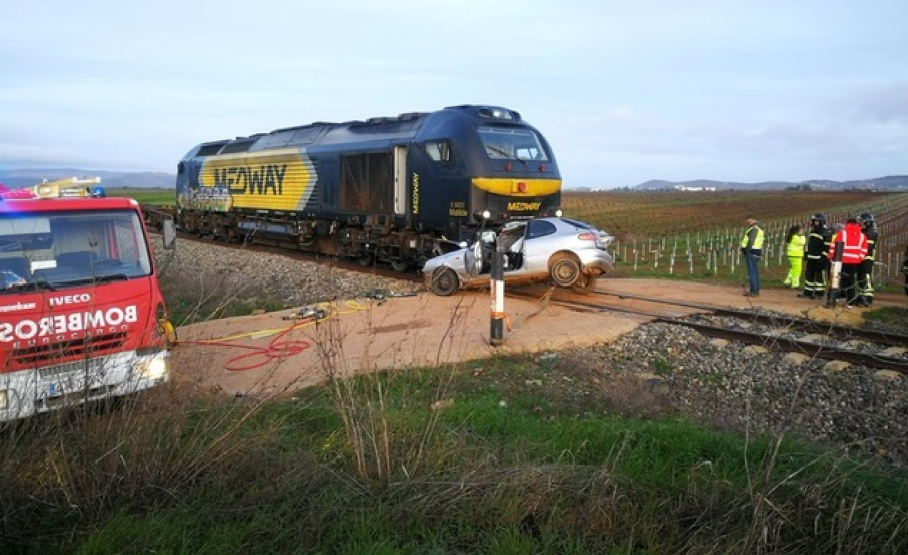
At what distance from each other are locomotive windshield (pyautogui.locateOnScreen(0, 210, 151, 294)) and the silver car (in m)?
6.80

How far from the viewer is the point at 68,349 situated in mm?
5113

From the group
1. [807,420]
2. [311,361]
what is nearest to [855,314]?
[807,420]

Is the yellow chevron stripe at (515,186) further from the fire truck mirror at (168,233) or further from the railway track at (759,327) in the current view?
the fire truck mirror at (168,233)

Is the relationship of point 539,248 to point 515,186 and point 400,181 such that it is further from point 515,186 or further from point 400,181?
point 400,181

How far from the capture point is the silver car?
482 inches

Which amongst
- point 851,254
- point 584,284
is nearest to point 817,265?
point 851,254

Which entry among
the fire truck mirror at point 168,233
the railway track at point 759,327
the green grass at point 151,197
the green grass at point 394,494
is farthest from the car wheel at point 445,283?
the green grass at point 151,197

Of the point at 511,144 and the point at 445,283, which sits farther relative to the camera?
the point at 511,144

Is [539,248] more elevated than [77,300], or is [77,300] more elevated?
[539,248]

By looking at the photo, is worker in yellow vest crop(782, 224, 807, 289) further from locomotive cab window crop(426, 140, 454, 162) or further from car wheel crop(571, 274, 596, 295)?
locomotive cab window crop(426, 140, 454, 162)

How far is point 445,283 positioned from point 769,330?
544 cm

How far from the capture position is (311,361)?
7957 millimetres

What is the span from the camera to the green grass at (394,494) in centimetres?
342

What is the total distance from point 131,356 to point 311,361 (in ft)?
8.61
